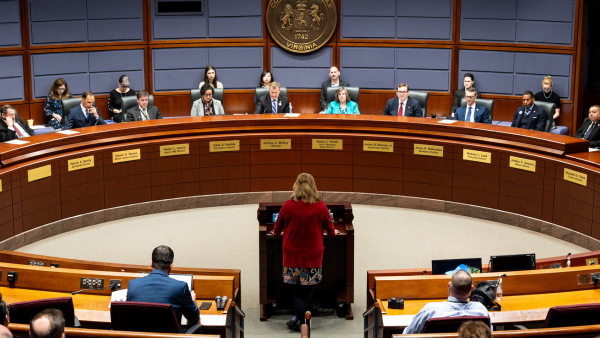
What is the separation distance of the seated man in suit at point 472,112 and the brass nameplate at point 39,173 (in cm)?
514

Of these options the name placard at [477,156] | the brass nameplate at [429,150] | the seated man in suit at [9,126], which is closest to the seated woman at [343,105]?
the brass nameplate at [429,150]

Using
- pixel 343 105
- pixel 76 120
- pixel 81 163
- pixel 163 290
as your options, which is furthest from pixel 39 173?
pixel 343 105

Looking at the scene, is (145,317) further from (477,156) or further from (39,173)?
(477,156)

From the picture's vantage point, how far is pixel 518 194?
757cm

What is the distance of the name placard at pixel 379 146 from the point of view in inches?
322

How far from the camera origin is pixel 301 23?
1163cm

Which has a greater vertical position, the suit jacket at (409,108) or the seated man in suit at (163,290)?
the suit jacket at (409,108)

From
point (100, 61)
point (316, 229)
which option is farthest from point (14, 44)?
point (316, 229)

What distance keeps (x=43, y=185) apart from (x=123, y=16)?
4.96 metres

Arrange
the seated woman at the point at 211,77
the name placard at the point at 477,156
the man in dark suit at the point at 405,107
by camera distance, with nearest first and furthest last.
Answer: the name placard at the point at 477,156 < the man in dark suit at the point at 405,107 < the seated woman at the point at 211,77

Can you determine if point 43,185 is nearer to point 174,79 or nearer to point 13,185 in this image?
point 13,185

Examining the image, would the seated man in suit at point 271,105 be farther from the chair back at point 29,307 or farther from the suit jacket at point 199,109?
the chair back at point 29,307

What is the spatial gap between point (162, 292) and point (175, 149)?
167 inches

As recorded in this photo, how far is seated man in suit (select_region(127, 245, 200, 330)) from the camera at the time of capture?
3.96 meters
